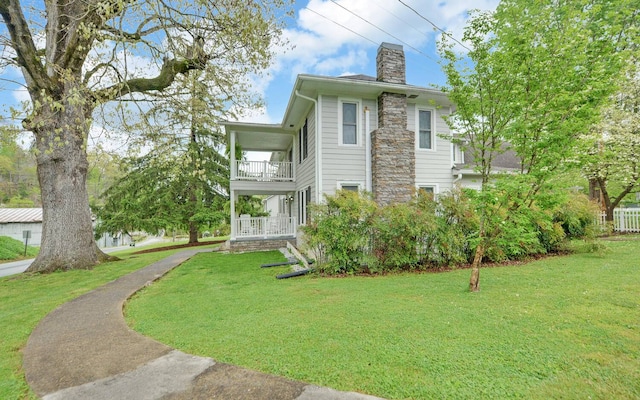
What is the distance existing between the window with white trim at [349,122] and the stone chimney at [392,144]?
2.11 feet

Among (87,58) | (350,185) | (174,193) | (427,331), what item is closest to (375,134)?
(350,185)

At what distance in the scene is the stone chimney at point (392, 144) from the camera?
31.4 ft

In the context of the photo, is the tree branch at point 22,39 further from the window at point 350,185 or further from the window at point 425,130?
the window at point 425,130

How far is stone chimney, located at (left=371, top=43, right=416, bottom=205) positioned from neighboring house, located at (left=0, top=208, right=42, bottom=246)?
27.6m

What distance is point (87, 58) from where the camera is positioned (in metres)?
9.41

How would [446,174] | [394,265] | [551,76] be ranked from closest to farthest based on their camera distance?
1. [551,76]
2. [394,265]
3. [446,174]

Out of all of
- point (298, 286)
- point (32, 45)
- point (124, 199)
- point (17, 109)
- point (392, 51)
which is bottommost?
point (298, 286)

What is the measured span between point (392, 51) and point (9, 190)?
1844 inches

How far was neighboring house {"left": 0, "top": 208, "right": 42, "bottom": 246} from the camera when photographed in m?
23.2

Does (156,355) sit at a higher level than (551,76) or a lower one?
lower

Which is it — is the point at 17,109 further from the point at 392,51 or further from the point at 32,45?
the point at 392,51

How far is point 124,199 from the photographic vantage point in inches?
713

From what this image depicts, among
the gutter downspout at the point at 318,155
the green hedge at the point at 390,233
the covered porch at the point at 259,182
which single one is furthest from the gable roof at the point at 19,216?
the green hedge at the point at 390,233

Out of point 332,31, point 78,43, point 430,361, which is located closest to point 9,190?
point 78,43
